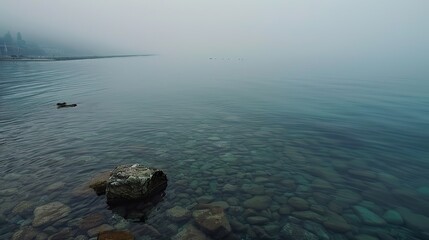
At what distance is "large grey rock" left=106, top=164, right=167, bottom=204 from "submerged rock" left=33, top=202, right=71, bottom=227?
174cm

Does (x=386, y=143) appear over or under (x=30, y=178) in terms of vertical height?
over

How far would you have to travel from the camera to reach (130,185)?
11891mm

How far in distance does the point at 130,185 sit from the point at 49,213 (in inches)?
127

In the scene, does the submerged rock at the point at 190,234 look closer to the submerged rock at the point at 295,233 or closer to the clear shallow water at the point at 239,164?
the clear shallow water at the point at 239,164

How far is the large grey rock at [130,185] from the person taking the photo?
11.9 meters

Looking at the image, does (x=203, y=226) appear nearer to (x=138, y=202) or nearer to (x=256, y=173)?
(x=138, y=202)

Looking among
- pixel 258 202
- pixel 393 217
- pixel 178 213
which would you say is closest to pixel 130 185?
pixel 178 213

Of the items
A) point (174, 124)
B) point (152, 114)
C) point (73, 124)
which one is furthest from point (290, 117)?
point (73, 124)

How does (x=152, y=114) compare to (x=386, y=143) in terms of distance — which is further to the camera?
(x=152, y=114)

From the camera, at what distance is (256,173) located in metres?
15.1

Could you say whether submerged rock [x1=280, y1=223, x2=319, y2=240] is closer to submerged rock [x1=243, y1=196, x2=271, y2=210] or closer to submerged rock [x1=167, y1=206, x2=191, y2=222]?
submerged rock [x1=243, y1=196, x2=271, y2=210]

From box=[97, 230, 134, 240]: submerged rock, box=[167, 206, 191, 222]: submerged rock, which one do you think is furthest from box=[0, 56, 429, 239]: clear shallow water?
box=[97, 230, 134, 240]: submerged rock

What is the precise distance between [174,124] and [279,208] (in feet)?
53.9

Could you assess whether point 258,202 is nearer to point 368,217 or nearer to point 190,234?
point 190,234
